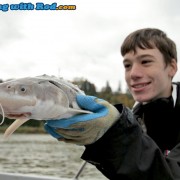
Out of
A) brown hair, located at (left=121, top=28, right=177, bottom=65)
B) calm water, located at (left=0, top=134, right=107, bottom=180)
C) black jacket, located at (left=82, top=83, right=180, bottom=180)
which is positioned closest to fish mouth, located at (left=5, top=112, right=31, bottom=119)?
black jacket, located at (left=82, top=83, right=180, bottom=180)

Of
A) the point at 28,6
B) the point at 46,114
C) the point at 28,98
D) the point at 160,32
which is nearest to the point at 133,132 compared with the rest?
the point at 46,114

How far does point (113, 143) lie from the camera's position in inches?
68.8

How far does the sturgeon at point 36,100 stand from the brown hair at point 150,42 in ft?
3.23

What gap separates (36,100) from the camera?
5.49 ft

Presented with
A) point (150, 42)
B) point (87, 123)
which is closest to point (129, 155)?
point (87, 123)

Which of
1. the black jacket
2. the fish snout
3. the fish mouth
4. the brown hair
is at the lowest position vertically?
the black jacket

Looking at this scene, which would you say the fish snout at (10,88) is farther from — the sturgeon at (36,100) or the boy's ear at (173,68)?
the boy's ear at (173,68)

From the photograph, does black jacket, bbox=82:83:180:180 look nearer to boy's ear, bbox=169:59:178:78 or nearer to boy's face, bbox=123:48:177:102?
boy's face, bbox=123:48:177:102

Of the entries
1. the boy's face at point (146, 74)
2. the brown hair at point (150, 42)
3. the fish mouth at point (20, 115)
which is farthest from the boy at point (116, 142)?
the brown hair at point (150, 42)

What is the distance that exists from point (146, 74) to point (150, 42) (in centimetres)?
28

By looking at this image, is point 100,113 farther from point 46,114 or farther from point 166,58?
point 166,58

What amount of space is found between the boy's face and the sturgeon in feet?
2.80

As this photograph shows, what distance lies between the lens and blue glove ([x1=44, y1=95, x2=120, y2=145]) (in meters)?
1.72

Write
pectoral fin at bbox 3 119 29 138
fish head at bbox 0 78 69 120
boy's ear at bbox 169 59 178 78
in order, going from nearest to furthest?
fish head at bbox 0 78 69 120
pectoral fin at bbox 3 119 29 138
boy's ear at bbox 169 59 178 78
